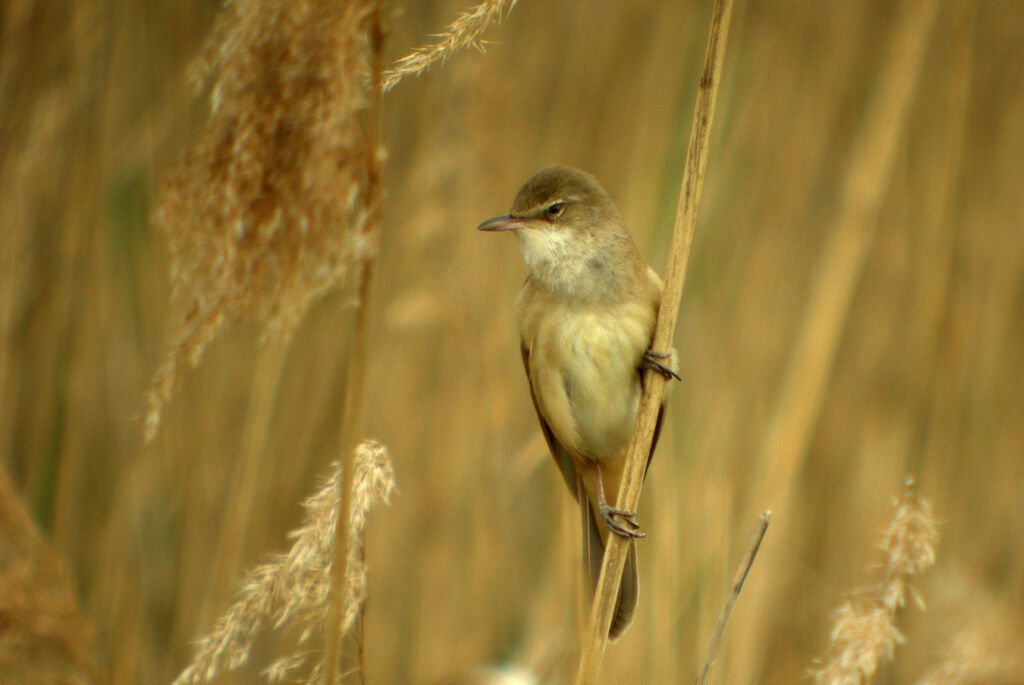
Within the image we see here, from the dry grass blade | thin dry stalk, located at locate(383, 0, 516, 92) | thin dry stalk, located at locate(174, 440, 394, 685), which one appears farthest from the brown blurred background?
thin dry stalk, located at locate(383, 0, 516, 92)

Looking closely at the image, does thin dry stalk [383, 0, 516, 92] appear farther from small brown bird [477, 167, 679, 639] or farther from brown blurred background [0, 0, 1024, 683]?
brown blurred background [0, 0, 1024, 683]

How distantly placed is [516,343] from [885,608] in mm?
1846

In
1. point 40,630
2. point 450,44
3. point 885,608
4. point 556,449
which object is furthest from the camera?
point 556,449

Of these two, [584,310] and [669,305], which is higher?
[584,310]

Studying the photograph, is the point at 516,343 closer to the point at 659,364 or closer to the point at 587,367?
the point at 587,367

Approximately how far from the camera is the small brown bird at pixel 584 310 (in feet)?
7.63

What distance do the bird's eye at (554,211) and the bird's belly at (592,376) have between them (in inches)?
11.1

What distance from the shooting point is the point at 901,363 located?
3.50 m

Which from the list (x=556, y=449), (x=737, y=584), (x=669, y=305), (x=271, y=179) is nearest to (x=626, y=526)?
(x=737, y=584)

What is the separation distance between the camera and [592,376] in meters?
2.40

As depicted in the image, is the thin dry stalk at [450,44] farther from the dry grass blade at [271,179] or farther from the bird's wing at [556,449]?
the bird's wing at [556,449]

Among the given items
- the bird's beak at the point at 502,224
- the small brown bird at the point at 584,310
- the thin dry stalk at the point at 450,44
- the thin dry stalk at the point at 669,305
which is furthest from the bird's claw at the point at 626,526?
the thin dry stalk at the point at 450,44

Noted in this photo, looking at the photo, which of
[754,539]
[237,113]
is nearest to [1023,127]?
[754,539]

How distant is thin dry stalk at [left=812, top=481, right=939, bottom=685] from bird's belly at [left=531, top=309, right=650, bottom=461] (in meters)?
0.92
